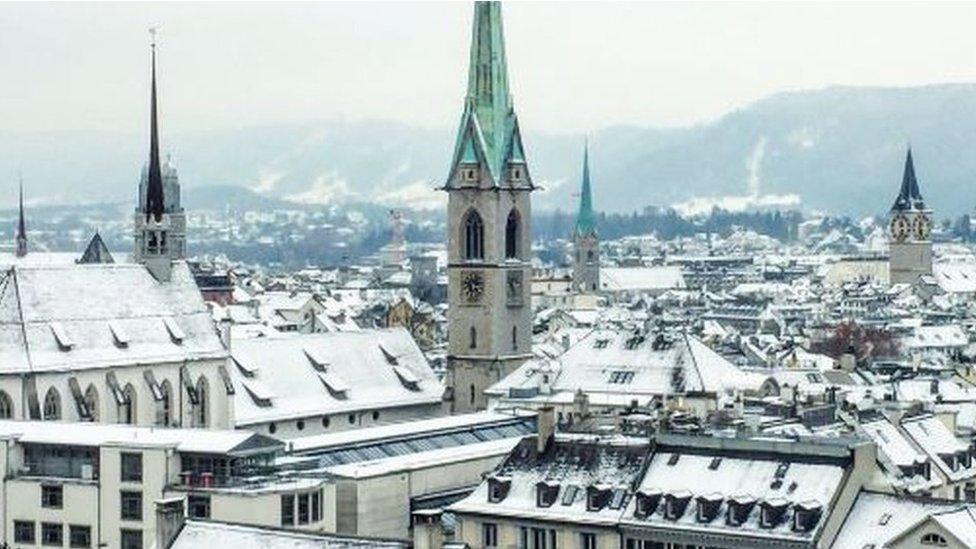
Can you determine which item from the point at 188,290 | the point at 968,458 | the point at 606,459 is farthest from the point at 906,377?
the point at 606,459

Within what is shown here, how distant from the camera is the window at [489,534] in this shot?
76438 millimetres

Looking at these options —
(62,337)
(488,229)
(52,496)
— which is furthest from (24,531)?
(488,229)

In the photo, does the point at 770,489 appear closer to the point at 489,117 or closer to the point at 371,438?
the point at 371,438

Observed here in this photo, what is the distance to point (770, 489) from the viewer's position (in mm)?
71812

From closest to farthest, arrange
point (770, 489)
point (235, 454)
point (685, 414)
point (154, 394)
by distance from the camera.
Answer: point (770, 489) → point (235, 454) → point (685, 414) → point (154, 394)

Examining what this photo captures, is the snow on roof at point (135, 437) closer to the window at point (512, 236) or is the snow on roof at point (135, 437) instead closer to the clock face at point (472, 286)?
the clock face at point (472, 286)

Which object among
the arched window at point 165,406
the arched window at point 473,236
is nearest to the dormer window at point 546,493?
the arched window at point 165,406

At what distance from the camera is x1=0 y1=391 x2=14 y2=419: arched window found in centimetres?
9783

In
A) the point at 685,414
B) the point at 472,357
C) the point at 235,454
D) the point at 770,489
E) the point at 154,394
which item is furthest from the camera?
the point at 472,357

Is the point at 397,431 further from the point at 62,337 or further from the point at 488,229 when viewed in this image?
the point at 488,229

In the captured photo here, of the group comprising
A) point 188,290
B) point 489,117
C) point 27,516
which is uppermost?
point 489,117

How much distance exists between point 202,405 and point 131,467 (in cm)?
2446

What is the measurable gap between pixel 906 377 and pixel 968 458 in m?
33.2

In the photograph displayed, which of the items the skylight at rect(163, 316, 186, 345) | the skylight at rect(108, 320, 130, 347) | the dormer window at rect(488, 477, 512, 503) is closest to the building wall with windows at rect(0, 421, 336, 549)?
the dormer window at rect(488, 477, 512, 503)
